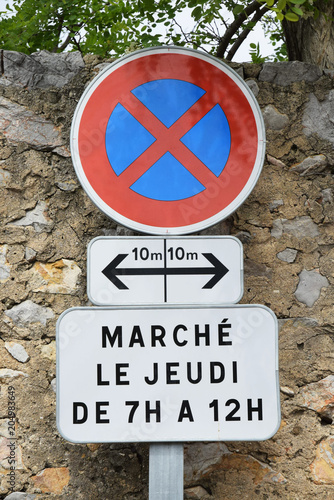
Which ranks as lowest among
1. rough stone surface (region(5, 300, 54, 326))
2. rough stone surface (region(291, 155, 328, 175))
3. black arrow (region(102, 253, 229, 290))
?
rough stone surface (region(5, 300, 54, 326))

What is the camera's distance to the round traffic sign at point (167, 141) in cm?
180

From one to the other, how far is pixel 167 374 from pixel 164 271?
0.94 feet

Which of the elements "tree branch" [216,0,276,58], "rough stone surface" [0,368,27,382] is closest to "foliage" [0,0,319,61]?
"tree branch" [216,0,276,58]

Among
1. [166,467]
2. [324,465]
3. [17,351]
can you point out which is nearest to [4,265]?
[17,351]

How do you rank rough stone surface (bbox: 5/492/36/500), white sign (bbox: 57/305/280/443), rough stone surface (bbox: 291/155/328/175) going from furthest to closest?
rough stone surface (bbox: 291/155/328/175) → rough stone surface (bbox: 5/492/36/500) → white sign (bbox: 57/305/280/443)

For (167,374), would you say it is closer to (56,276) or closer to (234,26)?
(56,276)

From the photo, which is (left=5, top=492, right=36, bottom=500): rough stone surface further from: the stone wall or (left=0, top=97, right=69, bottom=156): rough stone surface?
(left=0, top=97, right=69, bottom=156): rough stone surface

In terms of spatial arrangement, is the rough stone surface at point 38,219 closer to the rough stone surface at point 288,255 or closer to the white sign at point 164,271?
the white sign at point 164,271

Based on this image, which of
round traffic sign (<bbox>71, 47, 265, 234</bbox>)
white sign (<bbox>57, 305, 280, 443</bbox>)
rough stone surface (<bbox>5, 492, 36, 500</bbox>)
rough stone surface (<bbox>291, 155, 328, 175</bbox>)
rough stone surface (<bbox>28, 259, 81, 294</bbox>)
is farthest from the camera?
rough stone surface (<bbox>291, 155, 328, 175</bbox>)

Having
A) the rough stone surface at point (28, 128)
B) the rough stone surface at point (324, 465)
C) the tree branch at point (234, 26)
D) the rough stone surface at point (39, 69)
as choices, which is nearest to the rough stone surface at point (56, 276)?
the rough stone surface at point (28, 128)

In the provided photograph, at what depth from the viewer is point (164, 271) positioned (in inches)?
68.5

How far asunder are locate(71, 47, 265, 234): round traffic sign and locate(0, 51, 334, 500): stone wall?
44 cm

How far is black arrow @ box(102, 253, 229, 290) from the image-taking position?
1.74m

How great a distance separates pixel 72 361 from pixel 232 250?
552mm
